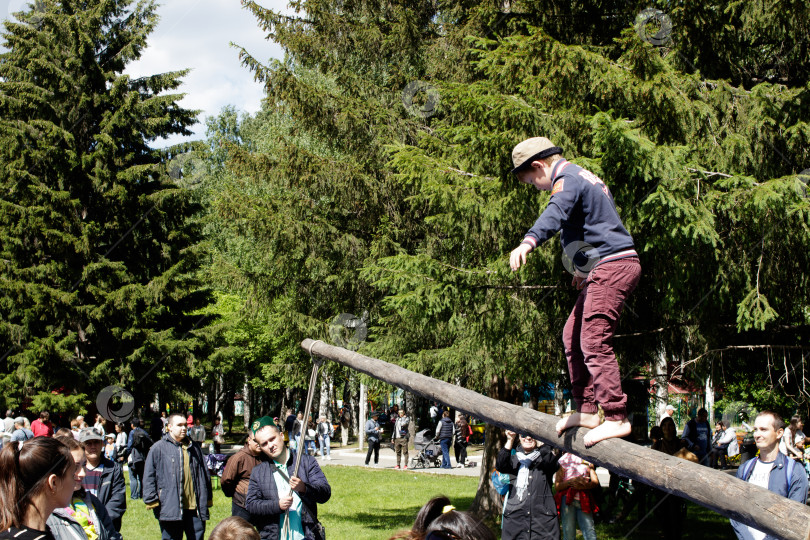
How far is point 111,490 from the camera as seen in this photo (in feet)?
28.7

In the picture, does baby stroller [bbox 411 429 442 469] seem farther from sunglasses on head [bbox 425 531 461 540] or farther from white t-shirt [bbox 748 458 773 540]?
sunglasses on head [bbox 425 531 461 540]

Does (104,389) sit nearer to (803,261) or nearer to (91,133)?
(91,133)

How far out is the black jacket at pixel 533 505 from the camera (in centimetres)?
759

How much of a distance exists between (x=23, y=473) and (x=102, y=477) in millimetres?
5882

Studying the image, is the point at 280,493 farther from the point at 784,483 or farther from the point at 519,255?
the point at 784,483

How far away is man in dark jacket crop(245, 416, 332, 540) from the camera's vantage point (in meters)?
6.13

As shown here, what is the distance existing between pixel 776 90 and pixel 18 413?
27.2m

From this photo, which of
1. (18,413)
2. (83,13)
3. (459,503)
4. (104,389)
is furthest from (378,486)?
(83,13)

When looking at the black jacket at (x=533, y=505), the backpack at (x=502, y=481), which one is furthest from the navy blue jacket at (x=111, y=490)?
the black jacket at (x=533, y=505)

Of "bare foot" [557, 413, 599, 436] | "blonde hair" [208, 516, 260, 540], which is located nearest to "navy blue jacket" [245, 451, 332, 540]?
"blonde hair" [208, 516, 260, 540]

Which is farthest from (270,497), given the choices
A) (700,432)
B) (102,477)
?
(700,432)

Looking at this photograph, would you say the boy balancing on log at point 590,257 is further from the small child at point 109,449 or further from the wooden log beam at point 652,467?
the small child at point 109,449

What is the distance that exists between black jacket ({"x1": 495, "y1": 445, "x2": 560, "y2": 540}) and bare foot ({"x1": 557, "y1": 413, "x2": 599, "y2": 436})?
13.1ft

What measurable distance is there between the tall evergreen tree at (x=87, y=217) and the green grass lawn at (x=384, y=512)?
9.70 metres
